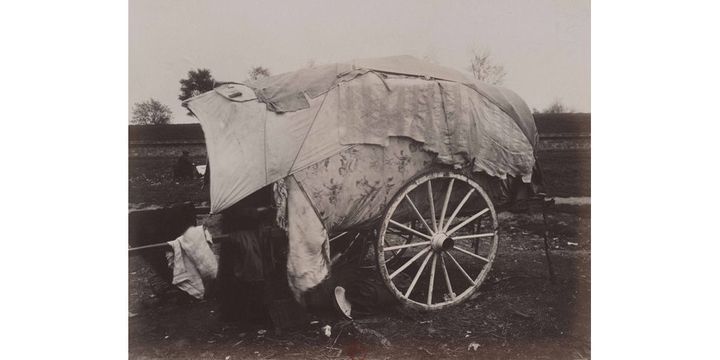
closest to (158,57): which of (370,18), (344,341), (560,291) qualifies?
(370,18)

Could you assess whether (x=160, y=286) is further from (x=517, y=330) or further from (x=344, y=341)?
(x=517, y=330)

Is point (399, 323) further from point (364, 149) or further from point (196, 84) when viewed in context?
point (196, 84)

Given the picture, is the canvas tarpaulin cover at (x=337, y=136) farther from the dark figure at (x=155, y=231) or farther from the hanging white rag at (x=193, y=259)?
the dark figure at (x=155, y=231)

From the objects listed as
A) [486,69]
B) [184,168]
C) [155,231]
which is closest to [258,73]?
[184,168]

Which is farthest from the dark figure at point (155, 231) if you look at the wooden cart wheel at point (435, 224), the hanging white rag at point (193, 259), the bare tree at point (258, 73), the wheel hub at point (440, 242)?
the wheel hub at point (440, 242)

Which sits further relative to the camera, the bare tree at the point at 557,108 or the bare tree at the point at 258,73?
the bare tree at the point at 557,108

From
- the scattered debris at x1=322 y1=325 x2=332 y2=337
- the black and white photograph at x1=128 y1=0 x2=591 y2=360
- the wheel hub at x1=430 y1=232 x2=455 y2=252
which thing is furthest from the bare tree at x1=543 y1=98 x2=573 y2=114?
the scattered debris at x1=322 y1=325 x2=332 y2=337
